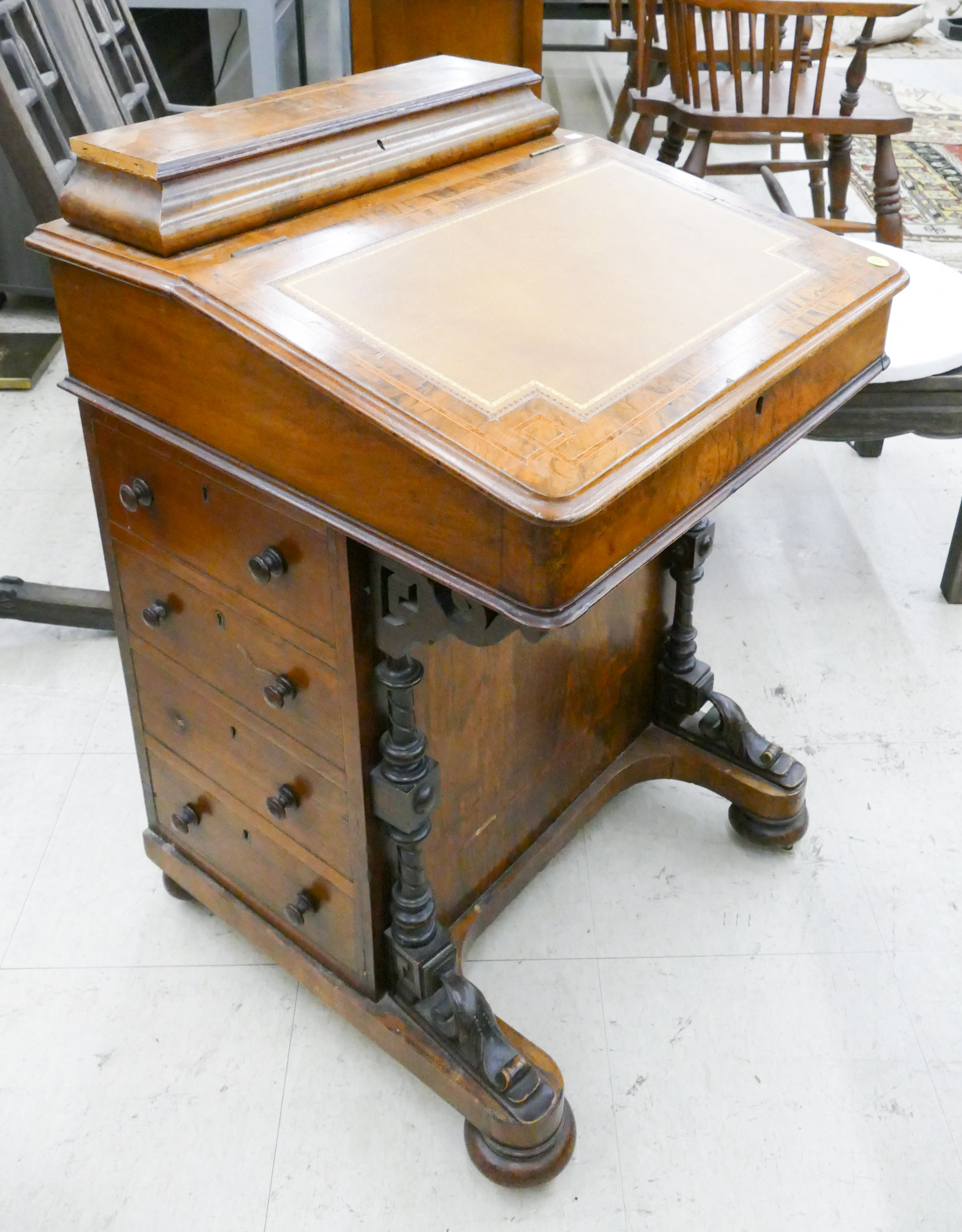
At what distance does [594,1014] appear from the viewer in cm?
181

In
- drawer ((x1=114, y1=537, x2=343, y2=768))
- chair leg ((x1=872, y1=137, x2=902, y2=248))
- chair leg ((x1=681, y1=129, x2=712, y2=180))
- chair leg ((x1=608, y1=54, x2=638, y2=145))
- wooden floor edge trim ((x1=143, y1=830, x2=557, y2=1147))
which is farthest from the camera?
chair leg ((x1=608, y1=54, x2=638, y2=145))

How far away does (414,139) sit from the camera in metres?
1.45

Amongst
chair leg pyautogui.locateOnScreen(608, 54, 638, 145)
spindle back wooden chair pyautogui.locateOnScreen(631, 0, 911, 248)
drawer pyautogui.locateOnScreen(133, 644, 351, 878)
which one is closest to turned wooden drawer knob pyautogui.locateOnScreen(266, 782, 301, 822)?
drawer pyautogui.locateOnScreen(133, 644, 351, 878)

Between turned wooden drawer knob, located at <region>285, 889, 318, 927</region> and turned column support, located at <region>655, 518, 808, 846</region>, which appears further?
turned column support, located at <region>655, 518, 808, 846</region>

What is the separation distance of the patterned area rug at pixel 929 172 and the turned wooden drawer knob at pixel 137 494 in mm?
3777

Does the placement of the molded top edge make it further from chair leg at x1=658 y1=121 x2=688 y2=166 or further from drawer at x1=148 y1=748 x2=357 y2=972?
chair leg at x1=658 y1=121 x2=688 y2=166

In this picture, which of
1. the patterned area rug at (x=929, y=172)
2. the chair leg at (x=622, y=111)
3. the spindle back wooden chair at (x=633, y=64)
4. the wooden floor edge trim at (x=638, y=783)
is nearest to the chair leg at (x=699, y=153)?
the spindle back wooden chair at (x=633, y=64)


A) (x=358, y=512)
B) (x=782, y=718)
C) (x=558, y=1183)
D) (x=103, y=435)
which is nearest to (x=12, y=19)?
(x=103, y=435)

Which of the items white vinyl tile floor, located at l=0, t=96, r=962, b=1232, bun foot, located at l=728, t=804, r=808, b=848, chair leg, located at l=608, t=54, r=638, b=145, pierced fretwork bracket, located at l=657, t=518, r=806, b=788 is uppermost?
chair leg, located at l=608, t=54, r=638, b=145

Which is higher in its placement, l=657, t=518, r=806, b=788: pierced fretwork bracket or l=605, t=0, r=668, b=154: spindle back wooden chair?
l=605, t=0, r=668, b=154: spindle back wooden chair

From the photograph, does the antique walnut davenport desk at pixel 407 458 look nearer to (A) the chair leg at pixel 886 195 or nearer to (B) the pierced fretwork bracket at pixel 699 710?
(B) the pierced fretwork bracket at pixel 699 710

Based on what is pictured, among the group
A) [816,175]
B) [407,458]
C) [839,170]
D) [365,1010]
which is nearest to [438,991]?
[365,1010]

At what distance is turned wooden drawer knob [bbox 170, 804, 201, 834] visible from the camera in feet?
5.80

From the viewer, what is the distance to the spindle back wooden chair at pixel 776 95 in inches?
120
